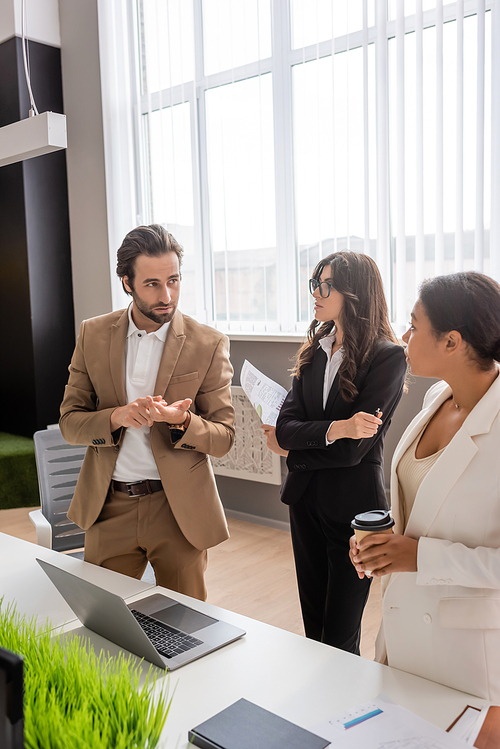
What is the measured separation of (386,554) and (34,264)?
4620 mm

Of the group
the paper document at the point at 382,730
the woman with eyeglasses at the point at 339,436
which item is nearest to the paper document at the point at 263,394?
the woman with eyeglasses at the point at 339,436

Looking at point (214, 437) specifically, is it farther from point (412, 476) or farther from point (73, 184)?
point (73, 184)

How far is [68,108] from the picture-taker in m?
5.27

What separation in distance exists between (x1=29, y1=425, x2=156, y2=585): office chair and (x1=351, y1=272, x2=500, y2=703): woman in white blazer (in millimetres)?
1655

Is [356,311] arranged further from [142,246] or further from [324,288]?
[142,246]

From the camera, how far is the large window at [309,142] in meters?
3.16

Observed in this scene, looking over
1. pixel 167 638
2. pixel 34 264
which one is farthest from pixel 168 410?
pixel 34 264

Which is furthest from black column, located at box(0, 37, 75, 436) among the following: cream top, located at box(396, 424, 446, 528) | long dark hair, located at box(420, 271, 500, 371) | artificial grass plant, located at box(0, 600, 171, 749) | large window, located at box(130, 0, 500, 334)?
artificial grass plant, located at box(0, 600, 171, 749)

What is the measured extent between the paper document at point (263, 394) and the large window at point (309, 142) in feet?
3.16

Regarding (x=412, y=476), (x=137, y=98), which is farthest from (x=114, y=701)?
(x=137, y=98)

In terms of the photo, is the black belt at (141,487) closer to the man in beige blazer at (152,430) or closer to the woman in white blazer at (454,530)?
the man in beige blazer at (152,430)

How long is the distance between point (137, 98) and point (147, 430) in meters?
3.58

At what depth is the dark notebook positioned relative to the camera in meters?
1.00

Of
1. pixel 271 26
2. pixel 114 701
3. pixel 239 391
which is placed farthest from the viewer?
pixel 239 391
